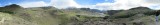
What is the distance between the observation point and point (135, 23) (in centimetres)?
19288

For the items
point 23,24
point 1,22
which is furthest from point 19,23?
point 1,22

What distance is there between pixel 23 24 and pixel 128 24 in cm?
6279

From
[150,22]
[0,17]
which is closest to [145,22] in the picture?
[150,22]

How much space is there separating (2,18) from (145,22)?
83722 mm

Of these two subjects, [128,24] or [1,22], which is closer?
[1,22]

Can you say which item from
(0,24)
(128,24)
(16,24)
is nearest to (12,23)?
(16,24)

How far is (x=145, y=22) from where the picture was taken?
637 feet

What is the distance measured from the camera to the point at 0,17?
643 feet

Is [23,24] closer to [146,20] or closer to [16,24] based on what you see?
[16,24]

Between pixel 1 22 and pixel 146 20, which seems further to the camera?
pixel 146 20

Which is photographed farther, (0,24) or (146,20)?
(146,20)

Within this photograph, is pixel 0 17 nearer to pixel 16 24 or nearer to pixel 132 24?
pixel 16 24

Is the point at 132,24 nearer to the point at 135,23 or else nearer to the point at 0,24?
the point at 135,23

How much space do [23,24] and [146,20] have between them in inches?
2900
